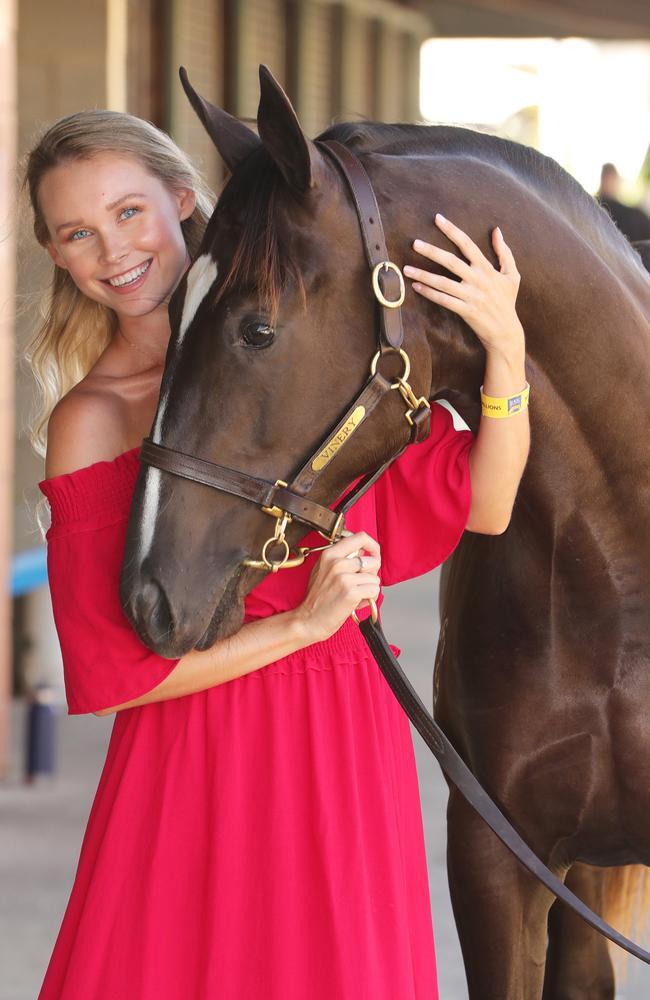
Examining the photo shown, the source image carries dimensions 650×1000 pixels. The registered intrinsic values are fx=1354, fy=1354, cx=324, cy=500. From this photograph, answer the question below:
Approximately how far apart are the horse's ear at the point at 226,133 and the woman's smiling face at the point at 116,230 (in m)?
0.22

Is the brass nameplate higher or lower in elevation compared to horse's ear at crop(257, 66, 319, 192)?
lower

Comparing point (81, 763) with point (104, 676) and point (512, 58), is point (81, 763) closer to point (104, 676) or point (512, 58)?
point (104, 676)

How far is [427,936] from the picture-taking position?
179 cm

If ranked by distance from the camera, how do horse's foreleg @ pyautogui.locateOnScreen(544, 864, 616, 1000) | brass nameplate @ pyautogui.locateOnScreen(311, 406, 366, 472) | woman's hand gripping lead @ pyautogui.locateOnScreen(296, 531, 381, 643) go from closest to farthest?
brass nameplate @ pyautogui.locateOnScreen(311, 406, 366, 472) < woman's hand gripping lead @ pyautogui.locateOnScreen(296, 531, 381, 643) < horse's foreleg @ pyautogui.locateOnScreen(544, 864, 616, 1000)

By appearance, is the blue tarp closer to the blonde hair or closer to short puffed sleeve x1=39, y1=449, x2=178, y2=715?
the blonde hair

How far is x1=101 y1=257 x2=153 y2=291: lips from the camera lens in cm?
183

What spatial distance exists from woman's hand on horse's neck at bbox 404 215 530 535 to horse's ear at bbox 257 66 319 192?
0.51 feet

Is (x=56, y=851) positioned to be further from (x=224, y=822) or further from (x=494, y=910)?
(x=224, y=822)

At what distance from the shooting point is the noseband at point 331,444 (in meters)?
1.47

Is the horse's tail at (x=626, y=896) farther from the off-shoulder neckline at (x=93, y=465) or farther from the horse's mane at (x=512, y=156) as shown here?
the off-shoulder neckline at (x=93, y=465)

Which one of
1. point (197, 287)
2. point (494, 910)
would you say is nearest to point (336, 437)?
point (197, 287)

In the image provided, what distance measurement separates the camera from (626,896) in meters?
2.52

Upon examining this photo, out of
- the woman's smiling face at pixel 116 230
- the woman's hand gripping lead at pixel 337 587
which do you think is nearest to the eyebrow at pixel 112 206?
the woman's smiling face at pixel 116 230

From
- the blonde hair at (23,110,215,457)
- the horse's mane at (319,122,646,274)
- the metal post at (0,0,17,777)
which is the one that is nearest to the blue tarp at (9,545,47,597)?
the metal post at (0,0,17,777)
